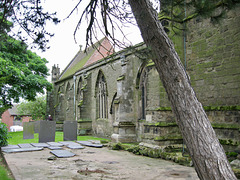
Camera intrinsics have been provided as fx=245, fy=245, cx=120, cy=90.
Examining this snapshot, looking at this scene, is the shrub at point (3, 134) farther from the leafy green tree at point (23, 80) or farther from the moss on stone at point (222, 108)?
the moss on stone at point (222, 108)

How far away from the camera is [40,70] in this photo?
72.3 ft

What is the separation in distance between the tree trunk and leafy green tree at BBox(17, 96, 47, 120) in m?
45.4

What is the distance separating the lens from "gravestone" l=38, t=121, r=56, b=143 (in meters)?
13.2

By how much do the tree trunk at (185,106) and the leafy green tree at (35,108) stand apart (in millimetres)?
45421

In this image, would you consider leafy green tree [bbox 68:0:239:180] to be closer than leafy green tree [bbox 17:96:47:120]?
Yes

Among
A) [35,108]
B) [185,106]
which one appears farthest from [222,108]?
[35,108]

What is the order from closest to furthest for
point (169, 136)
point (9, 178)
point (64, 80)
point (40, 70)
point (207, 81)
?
point (9, 178)
point (207, 81)
point (169, 136)
point (40, 70)
point (64, 80)

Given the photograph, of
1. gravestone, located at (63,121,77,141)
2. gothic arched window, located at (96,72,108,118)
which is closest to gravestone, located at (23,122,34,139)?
gravestone, located at (63,121,77,141)

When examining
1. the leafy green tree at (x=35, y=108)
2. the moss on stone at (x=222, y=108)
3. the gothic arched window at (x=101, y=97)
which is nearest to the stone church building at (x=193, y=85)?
the moss on stone at (x=222, y=108)

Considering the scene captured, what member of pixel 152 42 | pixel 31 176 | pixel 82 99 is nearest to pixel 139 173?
pixel 31 176

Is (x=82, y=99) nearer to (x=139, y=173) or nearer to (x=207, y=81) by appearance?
(x=207, y=81)

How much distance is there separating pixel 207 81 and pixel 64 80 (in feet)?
65.1

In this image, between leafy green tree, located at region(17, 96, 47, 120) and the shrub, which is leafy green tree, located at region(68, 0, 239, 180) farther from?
leafy green tree, located at region(17, 96, 47, 120)

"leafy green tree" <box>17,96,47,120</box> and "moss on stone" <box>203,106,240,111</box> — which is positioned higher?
"leafy green tree" <box>17,96,47,120</box>
